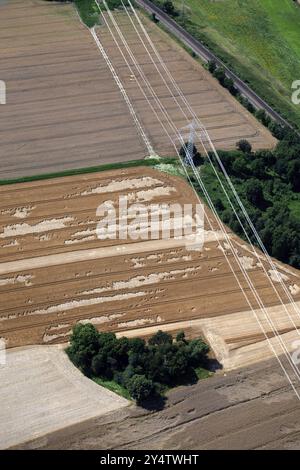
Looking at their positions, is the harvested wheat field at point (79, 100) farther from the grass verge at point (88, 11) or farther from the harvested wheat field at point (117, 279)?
the harvested wheat field at point (117, 279)

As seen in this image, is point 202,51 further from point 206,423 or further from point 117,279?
point 206,423

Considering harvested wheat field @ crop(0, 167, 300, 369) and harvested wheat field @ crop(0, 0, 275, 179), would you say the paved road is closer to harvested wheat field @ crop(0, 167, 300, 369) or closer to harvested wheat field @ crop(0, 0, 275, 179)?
harvested wheat field @ crop(0, 0, 275, 179)

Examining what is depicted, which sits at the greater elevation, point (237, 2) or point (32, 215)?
point (237, 2)

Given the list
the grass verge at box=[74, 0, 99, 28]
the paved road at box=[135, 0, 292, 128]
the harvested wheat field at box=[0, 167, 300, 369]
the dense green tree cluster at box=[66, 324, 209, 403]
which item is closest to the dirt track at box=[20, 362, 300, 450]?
the dense green tree cluster at box=[66, 324, 209, 403]

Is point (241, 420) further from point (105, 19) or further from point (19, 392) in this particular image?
point (105, 19)

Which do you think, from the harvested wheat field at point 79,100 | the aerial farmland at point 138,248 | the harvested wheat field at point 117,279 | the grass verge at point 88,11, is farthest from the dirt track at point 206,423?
the grass verge at point 88,11
